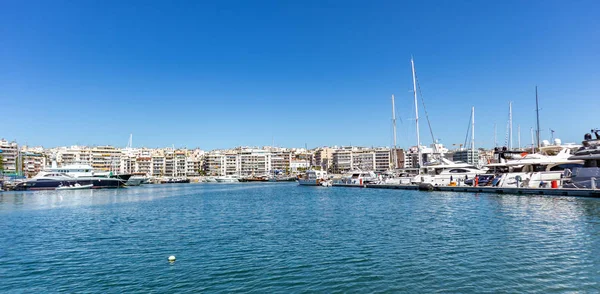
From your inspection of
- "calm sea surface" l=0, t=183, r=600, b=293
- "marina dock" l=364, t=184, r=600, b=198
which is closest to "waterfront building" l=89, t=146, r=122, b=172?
"marina dock" l=364, t=184, r=600, b=198

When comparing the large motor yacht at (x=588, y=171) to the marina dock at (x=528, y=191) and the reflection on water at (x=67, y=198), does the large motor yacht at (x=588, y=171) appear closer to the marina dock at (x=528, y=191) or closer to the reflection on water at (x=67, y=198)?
the marina dock at (x=528, y=191)

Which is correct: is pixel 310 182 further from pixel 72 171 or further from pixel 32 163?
pixel 32 163

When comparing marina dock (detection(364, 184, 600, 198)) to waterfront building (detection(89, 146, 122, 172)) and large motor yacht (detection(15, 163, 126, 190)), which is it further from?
waterfront building (detection(89, 146, 122, 172))

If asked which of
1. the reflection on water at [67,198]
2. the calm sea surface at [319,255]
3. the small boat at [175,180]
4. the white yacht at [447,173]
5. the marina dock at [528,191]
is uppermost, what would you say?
the white yacht at [447,173]

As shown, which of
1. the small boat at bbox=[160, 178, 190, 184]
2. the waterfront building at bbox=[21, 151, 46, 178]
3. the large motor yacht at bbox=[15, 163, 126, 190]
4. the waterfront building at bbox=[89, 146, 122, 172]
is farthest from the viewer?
the waterfront building at bbox=[89, 146, 122, 172]

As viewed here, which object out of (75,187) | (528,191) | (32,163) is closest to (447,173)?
(528,191)

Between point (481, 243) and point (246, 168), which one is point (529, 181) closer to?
point (481, 243)

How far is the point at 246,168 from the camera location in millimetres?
199875

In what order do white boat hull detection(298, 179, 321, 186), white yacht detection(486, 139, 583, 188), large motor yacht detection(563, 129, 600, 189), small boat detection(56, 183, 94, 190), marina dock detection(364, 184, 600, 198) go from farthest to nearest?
1. white boat hull detection(298, 179, 321, 186)
2. small boat detection(56, 183, 94, 190)
3. white yacht detection(486, 139, 583, 188)
4. large motor yacht detection(563, 129, 600, 189)
5. marina dock detection(364, 184, 600, 198)

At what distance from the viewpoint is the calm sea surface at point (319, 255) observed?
11.9 meters

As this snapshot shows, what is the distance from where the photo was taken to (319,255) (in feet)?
50.6

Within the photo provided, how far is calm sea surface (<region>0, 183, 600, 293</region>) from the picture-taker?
39.0ft

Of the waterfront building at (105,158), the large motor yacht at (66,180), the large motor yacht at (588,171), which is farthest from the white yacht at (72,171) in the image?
the large motor yacht at (588,171)

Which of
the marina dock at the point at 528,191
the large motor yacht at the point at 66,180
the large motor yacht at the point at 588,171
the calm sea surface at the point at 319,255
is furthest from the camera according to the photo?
the large motor yacht at the point at 66,180
